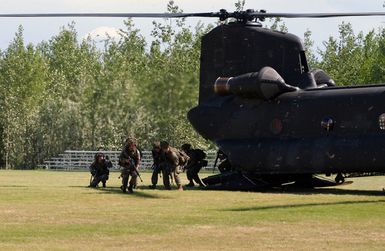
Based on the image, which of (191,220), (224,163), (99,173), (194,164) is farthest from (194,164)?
(191,220)

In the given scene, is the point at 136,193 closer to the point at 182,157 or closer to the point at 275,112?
the point at 182,157

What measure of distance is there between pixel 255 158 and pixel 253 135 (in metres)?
0.83

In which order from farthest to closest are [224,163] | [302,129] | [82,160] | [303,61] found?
[82,160] < [224,163] < [303,61] < [302,129]

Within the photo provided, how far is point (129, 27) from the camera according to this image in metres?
72.4

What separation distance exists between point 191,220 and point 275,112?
377 inches

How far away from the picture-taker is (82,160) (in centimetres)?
6400

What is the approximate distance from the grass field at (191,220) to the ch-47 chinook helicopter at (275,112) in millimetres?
1105

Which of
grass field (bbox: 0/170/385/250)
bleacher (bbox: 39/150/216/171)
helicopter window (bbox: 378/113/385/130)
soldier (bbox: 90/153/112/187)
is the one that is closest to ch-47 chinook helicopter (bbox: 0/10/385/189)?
helicopter window (bbox: 378/113/385/130)

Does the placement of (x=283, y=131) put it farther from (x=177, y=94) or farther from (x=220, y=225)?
(x=220, y=225)

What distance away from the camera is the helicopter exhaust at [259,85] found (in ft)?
95.5

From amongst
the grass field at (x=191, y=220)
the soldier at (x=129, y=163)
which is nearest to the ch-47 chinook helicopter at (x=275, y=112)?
the grass field at (x=191, y=220)

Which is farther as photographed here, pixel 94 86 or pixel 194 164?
pixel 94 86

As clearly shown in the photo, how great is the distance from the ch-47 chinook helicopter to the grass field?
3.62 feet

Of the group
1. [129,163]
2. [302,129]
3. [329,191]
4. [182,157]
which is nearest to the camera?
[302,129]
